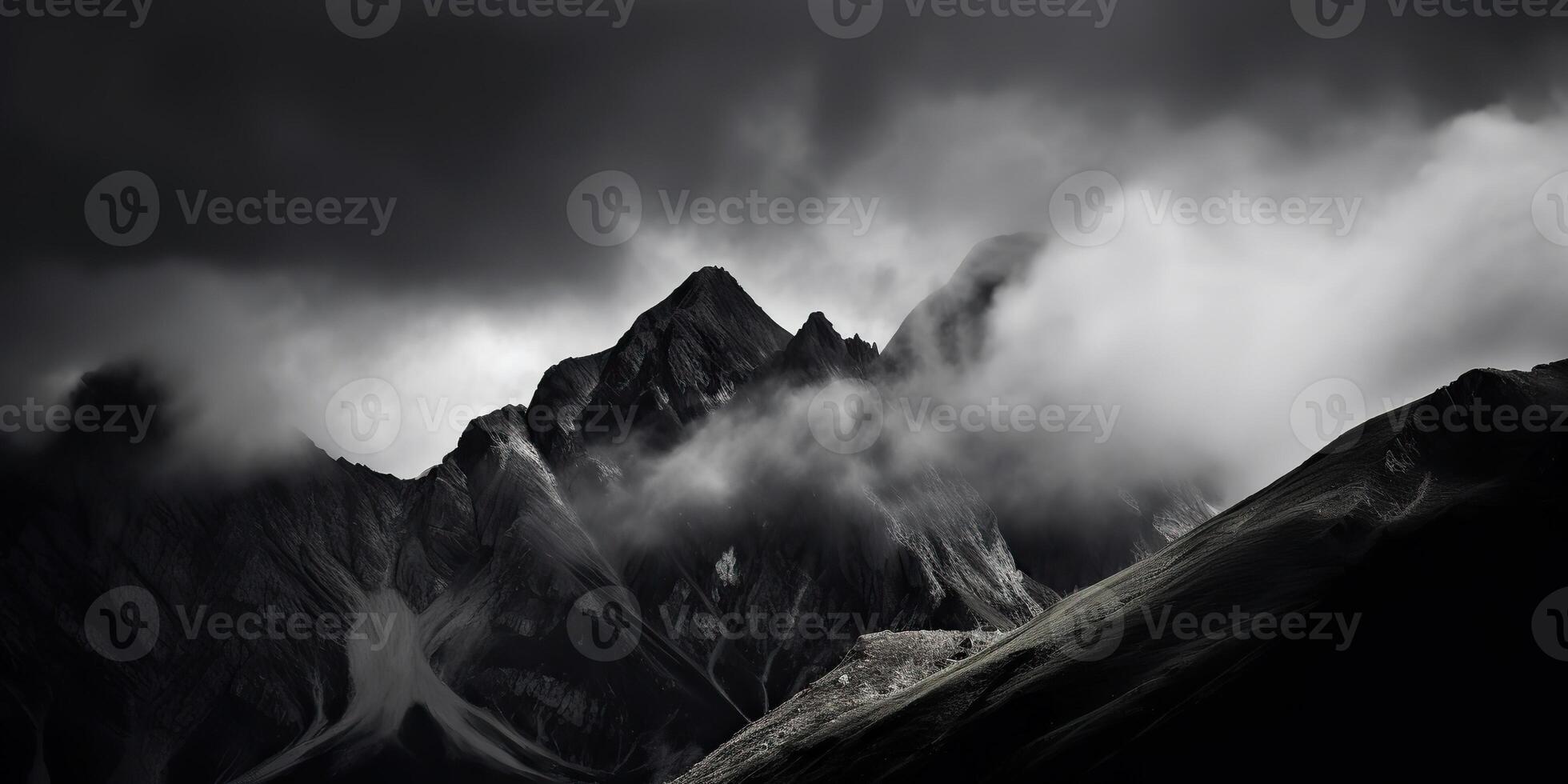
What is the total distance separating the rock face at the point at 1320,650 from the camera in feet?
234

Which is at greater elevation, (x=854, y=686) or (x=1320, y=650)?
(x=854, y=686)

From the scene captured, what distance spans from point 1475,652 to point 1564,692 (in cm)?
575

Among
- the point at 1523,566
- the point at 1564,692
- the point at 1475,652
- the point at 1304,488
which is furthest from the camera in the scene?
the point at 1304,488

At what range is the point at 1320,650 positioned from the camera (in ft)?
254

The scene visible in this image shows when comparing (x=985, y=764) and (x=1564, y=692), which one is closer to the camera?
(x=1564, y=692)

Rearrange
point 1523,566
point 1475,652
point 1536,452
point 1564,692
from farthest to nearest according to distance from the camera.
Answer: point 1536,452
point 1523,566
point 1475,652
point 1564,692

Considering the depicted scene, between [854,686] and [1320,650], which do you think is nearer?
[1320,650]

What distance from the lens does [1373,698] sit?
7344cm

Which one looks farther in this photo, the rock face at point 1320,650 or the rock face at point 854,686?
the rock face at point 854,686

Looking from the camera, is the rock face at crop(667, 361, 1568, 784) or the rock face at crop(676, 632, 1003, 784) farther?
the rock face at crop(676, 632, 1003, 784)

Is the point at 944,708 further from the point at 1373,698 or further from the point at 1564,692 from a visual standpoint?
the point at 1564,692

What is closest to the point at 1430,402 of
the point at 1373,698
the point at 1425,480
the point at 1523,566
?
the point at 1425,480

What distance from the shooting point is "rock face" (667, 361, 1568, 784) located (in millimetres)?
71188

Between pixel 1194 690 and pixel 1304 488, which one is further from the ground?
pixel 1304 488
